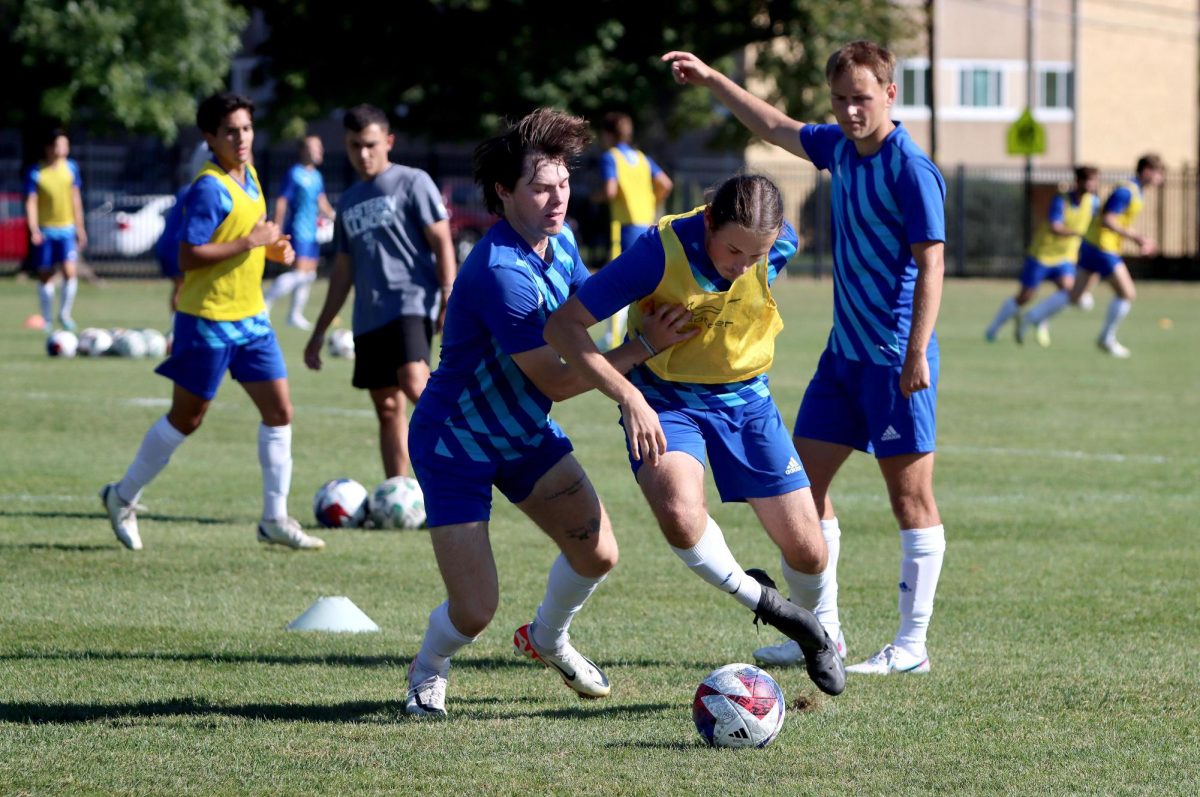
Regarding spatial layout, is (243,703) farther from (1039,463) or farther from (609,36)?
(609,36)

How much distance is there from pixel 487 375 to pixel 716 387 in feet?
2.55

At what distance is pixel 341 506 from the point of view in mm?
8859

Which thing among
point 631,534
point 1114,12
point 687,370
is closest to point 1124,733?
point 687,370

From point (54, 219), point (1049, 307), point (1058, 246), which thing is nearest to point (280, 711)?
point (1049, 307)

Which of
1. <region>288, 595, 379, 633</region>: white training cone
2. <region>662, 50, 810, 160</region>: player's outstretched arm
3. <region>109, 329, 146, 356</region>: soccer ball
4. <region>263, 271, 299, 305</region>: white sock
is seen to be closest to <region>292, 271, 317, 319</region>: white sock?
<region>263, 271, 299, 305</region>: white sock

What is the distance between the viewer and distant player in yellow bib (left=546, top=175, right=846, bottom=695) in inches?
197

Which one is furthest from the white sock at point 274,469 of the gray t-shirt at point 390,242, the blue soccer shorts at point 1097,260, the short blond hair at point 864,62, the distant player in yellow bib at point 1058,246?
the distant player in yellow bib at point 1058,246

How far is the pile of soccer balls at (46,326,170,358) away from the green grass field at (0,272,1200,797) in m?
5.40

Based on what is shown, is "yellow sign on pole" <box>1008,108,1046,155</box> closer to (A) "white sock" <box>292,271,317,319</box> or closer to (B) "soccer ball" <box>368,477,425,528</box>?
(A) "white sock" <box>292,271,317,319</box>

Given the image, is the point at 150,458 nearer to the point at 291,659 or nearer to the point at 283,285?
the point at 291,659

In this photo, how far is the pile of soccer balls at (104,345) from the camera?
57.1 feet

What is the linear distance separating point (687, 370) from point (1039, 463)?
631 centimetres

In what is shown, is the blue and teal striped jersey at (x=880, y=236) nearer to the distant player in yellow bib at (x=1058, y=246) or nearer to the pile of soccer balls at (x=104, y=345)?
the pile of soccer balls at (x=104, y=345)

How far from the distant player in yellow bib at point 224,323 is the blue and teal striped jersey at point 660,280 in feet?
9.79
